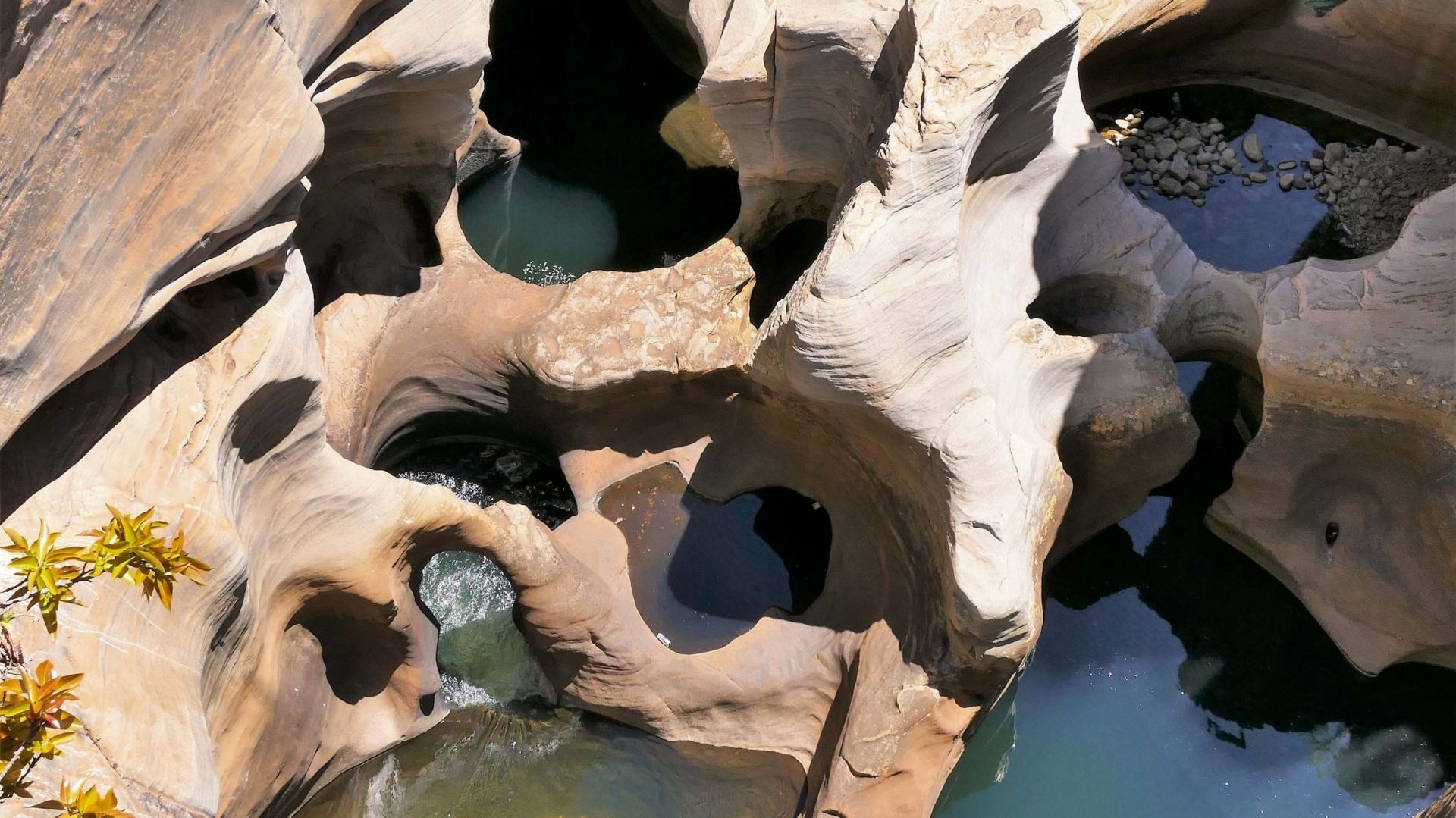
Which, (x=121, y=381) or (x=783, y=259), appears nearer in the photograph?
(x=121, y=381)

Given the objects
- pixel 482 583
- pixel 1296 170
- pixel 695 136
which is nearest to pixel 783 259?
pixel 695 136

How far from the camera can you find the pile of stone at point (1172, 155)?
6.39 meters

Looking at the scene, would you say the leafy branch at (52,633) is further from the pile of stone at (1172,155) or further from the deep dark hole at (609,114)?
the pile of stone at (1172,155)

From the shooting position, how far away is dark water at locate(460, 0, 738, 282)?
6441 mm

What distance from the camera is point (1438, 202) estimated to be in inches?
177

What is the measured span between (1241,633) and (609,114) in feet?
14.4

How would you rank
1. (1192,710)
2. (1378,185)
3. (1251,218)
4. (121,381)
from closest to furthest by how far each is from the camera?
1. (121,381)
2. (1192,710)
3. (1378,185)
4. (1251,218)

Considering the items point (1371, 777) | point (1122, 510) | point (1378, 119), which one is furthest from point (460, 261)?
point (1378, 119)

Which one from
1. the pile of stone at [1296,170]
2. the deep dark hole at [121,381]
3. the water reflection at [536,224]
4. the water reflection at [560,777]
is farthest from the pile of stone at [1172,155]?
the deep dark hole at [121,381]

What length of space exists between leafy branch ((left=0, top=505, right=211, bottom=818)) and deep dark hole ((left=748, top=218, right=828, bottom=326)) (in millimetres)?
3510

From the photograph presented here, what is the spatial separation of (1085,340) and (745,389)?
53.8 inches

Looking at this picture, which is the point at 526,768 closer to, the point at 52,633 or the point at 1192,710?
the point at 52,633

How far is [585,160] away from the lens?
6.75 meters

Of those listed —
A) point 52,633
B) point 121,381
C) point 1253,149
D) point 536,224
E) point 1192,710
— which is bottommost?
point 1192,710
